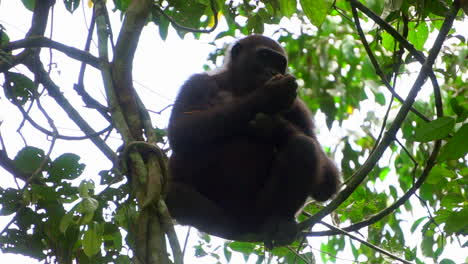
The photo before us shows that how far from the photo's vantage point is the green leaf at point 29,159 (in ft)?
11.8

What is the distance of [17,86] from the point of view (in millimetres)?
4199

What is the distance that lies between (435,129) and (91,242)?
1842mm

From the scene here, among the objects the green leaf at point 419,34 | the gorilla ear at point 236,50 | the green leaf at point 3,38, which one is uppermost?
the gorilla ear at point 236,50

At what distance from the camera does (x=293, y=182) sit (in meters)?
4.37

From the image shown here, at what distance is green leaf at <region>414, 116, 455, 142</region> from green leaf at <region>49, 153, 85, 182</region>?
78.1 inches

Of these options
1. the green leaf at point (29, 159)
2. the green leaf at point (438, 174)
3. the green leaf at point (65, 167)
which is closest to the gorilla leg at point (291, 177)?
the green leaf at point (438, 174)

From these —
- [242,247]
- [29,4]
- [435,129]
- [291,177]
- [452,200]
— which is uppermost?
[29,4]

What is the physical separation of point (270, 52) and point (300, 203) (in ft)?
5.05

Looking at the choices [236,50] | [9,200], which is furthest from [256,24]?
[9,200]

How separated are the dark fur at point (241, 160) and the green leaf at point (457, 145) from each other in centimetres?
183

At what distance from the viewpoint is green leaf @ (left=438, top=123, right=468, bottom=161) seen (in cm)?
249

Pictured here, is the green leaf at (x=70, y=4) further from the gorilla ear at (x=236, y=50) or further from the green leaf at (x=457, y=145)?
the green leaf at (x=457, y=145)

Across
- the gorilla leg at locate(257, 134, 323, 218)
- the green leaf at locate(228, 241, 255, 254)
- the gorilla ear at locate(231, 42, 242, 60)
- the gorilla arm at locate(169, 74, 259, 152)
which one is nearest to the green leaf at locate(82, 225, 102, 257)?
the gorilla arm at locate(169, 74, 259, 152)

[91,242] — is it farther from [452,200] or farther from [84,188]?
[452,200]
